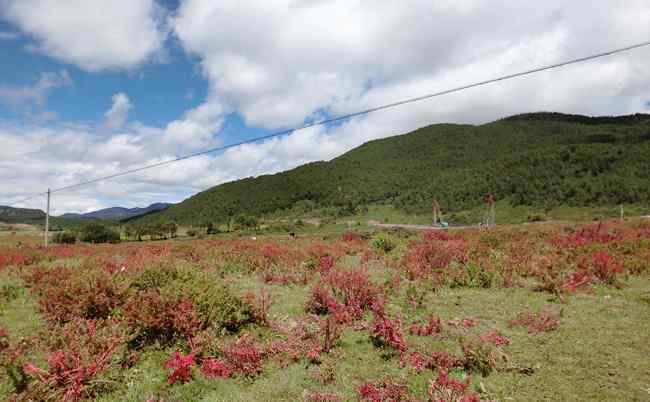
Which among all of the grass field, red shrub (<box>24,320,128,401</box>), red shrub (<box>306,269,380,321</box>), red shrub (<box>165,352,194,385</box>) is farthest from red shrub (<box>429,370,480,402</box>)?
red shrub (<box>24,320,128,401</box>)

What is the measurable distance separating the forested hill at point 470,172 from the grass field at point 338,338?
219 ft

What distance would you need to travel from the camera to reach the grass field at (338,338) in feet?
14.0

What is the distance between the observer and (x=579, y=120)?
422 feet

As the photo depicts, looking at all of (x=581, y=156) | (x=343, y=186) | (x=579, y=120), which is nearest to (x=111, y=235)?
(x=343, y=186)

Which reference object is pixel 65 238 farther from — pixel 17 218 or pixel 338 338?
pixel 17 218

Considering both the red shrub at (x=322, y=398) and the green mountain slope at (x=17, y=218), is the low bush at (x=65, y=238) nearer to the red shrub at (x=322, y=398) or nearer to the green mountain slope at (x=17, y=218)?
the green mountain slope at (x=17, y=218)

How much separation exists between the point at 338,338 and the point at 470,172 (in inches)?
4213

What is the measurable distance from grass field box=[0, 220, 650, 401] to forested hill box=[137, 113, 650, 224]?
6684cm

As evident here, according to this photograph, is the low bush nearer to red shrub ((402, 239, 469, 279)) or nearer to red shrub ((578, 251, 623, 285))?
red shrub ((402, 239, 469, 279))

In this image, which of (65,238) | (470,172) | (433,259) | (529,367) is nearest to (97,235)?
(65,238)

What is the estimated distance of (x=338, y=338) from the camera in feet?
18.6

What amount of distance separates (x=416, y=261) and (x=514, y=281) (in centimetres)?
324

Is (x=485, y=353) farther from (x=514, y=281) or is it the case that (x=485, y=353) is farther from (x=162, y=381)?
(x=514, y=281)

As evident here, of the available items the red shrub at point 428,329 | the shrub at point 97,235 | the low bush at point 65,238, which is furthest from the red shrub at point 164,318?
the shrub at point 97,235
